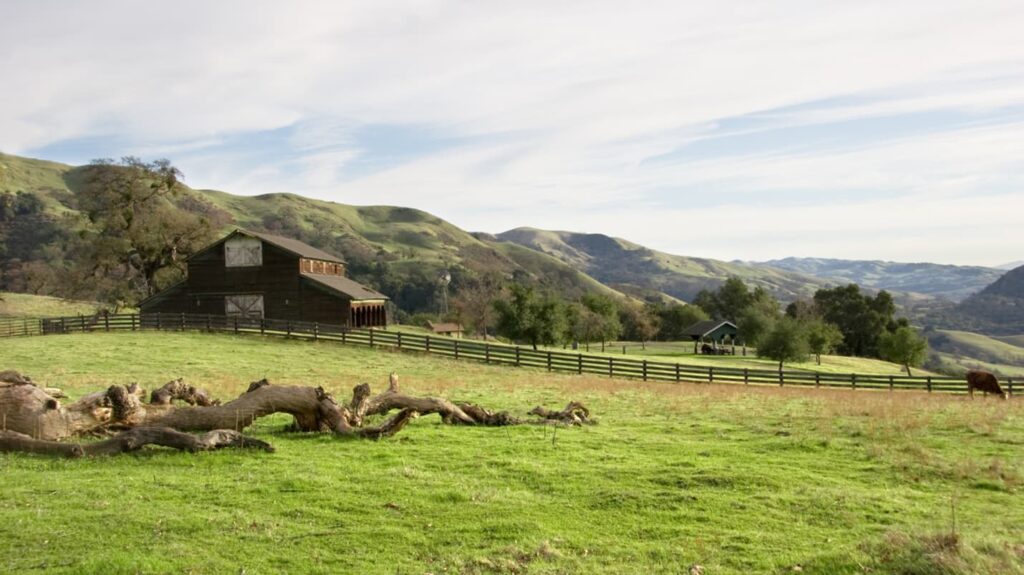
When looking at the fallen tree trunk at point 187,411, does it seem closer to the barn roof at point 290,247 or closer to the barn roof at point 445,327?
the barn roof at point 290,247

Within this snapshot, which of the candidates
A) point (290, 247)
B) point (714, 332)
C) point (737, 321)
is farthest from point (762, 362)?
point (290, 247)

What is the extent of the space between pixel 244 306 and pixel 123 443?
40317 millimetres

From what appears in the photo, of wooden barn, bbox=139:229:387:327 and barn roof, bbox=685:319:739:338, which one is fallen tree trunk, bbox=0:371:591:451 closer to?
wooden barn, bbox=139:229:387:327

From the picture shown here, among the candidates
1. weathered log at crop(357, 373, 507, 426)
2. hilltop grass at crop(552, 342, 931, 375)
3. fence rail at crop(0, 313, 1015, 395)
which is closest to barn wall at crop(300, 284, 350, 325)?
fence rail at crop(0, 313, 1015, 395)

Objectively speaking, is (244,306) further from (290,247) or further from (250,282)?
(290,247)

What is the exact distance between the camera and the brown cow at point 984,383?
29.5 m

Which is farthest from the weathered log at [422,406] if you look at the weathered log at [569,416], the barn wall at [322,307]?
the barn wall at [322,307]

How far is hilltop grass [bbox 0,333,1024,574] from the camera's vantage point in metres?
7.91

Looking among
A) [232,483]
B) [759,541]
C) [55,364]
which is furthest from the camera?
[55,364]

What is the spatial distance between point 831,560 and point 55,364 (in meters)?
31.3

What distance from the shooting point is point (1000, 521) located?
9633 millimetres

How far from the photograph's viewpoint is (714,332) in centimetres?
8325

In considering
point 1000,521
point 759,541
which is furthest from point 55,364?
point 1000,521

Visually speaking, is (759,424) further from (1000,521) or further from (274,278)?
(274,278)
